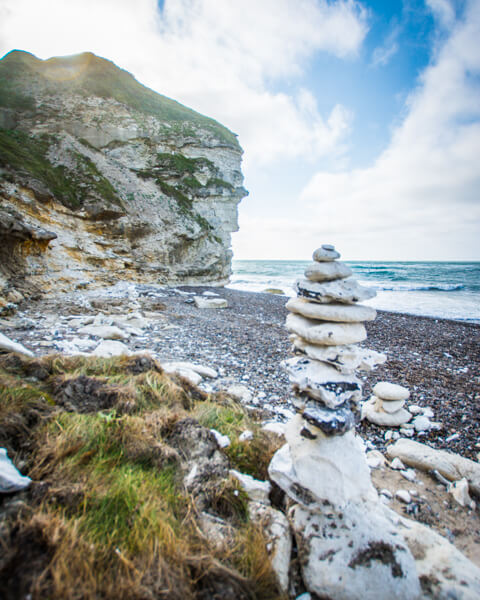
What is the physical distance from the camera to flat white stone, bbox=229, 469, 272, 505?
2.73m

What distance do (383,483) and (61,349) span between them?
671cm

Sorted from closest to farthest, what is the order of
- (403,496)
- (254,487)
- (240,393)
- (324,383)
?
(254,487) < (324,383) < (403,496) < (240,393)

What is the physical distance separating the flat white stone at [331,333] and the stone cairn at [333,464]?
1 centimetres

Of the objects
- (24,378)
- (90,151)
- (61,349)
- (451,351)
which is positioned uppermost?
(90,151)

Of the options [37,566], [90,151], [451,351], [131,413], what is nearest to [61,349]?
[131,413]

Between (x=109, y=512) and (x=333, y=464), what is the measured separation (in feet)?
6.57

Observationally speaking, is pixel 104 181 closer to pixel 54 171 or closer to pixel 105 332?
pixel 54 171

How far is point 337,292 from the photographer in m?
2.98

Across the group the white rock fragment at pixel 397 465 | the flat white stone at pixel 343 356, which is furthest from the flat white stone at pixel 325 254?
the white rock fragment at pixel 397 465

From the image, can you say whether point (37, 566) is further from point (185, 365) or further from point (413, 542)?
point (185, 365)

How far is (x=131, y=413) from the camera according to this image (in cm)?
346

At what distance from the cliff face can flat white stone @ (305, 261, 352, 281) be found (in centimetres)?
1229

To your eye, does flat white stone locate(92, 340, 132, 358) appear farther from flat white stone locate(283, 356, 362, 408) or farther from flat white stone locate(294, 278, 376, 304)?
flat white stone locate(294, 278, 376, 304)

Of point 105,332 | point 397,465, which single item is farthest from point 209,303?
point 397,465
